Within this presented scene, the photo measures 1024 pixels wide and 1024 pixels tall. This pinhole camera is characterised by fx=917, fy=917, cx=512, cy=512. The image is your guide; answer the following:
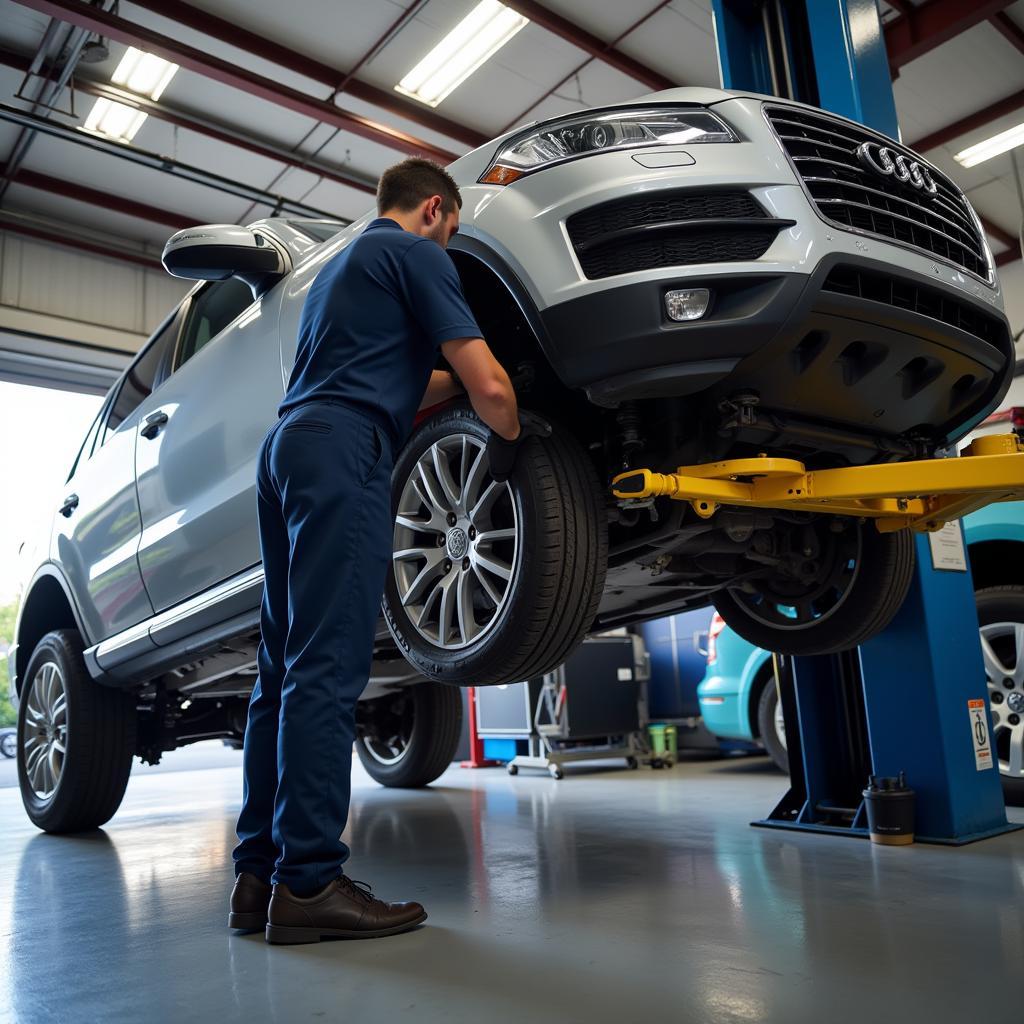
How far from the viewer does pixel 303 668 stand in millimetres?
1748

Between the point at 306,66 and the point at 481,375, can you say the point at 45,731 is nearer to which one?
the point at 481,375

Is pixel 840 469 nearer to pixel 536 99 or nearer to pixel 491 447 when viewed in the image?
pixel 491 447

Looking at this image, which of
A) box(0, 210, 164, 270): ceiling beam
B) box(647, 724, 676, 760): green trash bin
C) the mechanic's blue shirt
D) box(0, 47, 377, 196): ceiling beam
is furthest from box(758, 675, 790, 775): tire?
box(0, 210, 164, 270): ceiling beam

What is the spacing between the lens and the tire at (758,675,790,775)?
481cm

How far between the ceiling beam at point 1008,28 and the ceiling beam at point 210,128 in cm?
556

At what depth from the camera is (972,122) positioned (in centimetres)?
857

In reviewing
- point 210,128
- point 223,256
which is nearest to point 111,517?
point 223,256

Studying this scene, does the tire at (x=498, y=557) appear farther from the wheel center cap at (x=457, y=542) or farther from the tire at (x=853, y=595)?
the tire at (x=853, y=595)

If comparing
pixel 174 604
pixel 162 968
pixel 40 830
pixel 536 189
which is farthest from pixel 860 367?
pixel 40 830

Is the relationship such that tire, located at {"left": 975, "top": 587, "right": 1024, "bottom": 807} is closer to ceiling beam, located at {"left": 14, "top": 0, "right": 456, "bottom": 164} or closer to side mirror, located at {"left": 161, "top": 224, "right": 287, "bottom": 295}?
side mirror, located at {"left": 161, "top": 224, "right": 287, "bottom": 295}

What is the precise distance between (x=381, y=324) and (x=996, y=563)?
2.75 m

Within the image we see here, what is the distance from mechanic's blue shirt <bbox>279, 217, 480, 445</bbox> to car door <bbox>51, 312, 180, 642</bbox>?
1672 mm

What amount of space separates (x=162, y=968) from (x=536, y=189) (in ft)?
5.39

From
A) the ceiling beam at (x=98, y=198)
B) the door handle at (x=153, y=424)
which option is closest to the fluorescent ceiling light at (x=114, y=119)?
the ceiling beam at (x=98, y=198)
